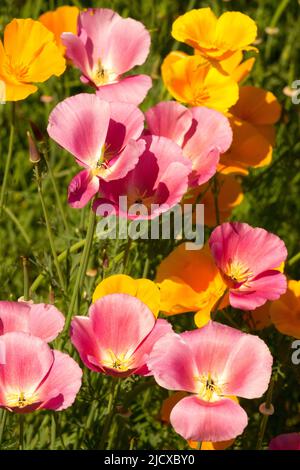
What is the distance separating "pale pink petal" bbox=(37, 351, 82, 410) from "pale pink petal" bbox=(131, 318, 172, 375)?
0.34ft

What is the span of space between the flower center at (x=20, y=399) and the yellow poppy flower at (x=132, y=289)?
0.19m

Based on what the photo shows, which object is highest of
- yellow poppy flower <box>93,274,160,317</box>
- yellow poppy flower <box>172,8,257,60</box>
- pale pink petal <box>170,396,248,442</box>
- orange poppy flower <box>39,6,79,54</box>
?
yellow poppy flower <box>172,8,257,60</box>

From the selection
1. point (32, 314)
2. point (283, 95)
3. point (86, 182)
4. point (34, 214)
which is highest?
point (86, 182)

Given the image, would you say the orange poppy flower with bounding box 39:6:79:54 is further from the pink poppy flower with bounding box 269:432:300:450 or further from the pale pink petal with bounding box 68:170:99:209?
the pink poppy flower with bounding box 269:432:300:450

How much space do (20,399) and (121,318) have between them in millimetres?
186

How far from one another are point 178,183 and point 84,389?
51 centimetres

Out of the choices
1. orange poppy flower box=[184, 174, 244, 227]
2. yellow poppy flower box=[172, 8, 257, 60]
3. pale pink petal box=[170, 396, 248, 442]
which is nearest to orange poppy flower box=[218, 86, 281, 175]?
orange poppy flower box=[184, 174, 244, 227]

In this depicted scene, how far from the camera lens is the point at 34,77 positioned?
5.43ft

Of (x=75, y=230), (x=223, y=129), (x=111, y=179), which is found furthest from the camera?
(x=75, y=230)

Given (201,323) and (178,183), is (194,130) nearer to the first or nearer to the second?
(178,183)

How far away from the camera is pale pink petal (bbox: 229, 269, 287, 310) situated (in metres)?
1.43

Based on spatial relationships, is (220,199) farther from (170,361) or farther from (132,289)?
(170,361)

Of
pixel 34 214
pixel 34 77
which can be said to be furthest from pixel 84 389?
pixel 34 214

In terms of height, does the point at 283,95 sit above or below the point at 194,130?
below
